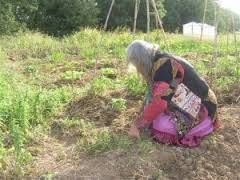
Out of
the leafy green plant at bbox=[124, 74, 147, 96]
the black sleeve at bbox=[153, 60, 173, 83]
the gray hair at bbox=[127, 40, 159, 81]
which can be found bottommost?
the leafy green plant at bbox=[124, 74, 147, 96]

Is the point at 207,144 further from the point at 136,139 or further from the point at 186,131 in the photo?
the point at 136,139

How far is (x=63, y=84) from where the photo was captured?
21.2 ft

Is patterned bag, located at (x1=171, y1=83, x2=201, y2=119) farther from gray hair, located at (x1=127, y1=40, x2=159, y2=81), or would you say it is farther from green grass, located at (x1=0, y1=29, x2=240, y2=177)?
green grass, located at (x1=0, y1=29, x2=240, y2=177)

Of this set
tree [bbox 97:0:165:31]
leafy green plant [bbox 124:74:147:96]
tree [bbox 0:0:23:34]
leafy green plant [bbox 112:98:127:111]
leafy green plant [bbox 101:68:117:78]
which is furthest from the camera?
tree [bbox 97:0:165:31]

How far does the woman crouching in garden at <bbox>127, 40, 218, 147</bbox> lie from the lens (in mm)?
4016

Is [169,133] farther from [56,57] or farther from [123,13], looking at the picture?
[123,13]

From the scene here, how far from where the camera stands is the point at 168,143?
4.11m

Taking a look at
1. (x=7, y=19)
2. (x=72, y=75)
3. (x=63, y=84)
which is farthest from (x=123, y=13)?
(x=63, y=84)

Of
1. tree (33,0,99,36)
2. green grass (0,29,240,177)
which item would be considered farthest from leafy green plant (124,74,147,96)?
tree (33,0,99,36)

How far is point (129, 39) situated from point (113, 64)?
354 centimetres

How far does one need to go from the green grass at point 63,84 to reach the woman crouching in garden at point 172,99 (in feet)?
0.72

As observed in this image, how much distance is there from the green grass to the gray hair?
60cm

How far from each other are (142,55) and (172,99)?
452 millimetres

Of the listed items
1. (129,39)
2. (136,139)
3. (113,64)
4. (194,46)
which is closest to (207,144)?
(136,139)
